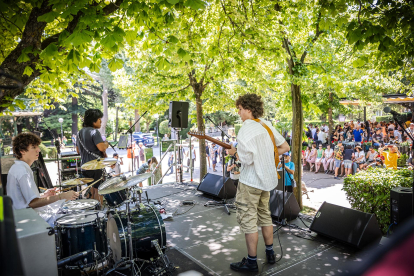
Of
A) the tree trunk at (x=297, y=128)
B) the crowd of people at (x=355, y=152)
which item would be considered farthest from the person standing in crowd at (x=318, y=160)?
the tree trunk at (x=297, y=128)

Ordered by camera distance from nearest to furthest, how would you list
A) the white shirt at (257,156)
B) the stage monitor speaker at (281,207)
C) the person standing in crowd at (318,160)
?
the white shirt at (257,156), the stage monitor speaker at (281,207), the person standing in crowd at (318,160)

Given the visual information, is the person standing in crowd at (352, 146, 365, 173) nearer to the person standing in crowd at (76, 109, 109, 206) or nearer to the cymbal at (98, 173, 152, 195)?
the person standing in crowd at (76, 109, 109, 206)

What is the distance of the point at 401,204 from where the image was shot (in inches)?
159

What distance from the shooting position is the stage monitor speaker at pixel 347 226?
12.8 ft

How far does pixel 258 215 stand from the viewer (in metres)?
3.68

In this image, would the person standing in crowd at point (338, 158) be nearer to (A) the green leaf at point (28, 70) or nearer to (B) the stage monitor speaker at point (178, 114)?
(B) the stage monitor speaker at point (178, 114)

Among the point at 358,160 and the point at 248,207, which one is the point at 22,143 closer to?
the point at 248,207

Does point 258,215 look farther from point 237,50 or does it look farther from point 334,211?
point 237,50

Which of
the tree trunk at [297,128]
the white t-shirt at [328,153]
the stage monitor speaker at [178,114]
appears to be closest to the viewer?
the tree trunk at [297,128]

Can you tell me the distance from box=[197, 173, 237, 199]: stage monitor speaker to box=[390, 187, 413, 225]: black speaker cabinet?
11.3ft

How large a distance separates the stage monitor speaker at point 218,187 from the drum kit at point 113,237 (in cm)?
287

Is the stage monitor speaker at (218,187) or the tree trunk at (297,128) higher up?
the tree trunk at (297,128)

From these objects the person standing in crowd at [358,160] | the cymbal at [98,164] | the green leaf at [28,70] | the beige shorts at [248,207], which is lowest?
the person standing in crowd at [358,160]

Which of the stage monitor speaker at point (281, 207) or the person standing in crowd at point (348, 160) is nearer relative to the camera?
the stage monitor speaker at point (281, 207)
